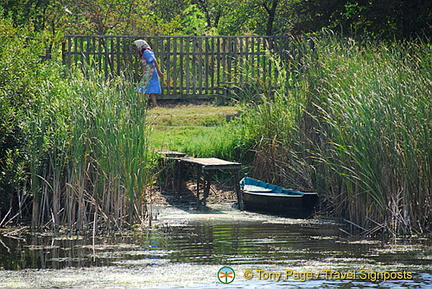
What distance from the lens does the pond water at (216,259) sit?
806cm

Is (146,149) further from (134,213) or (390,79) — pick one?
(390,79)

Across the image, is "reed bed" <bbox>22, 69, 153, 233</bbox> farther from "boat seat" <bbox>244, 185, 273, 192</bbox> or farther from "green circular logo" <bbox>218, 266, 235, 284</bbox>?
"green circular logo" <bbox>218, 266, 235, 284</bbox>

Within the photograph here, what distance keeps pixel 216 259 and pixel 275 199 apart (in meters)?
3.53

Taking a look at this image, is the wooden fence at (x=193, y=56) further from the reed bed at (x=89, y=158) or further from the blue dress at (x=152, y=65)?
the reed bed at (x=89, y=158)

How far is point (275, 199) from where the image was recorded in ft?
40.9

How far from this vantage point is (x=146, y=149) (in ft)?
36.9

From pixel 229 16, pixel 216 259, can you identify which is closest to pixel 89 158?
pixel 216 259

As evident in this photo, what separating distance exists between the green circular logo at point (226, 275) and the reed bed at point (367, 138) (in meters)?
2.72

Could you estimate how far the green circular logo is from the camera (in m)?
8.09

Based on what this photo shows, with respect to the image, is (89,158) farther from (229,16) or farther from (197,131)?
(229,16)

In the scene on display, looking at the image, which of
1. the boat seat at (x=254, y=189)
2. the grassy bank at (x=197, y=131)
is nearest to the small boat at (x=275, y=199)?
the boat seat at (x=254, y=189)

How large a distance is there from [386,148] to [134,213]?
137 inches

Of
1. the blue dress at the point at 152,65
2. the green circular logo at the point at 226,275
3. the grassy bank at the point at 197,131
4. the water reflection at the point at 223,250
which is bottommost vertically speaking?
the water reflection at the point at 223,250

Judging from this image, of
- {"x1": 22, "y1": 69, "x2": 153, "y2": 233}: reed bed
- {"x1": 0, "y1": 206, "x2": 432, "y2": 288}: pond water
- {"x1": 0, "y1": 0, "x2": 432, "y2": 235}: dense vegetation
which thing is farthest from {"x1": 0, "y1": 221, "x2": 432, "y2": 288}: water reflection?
{"x1": 0, "y1": 0, "x2": 432, "y2": 235}: dense vegetation
